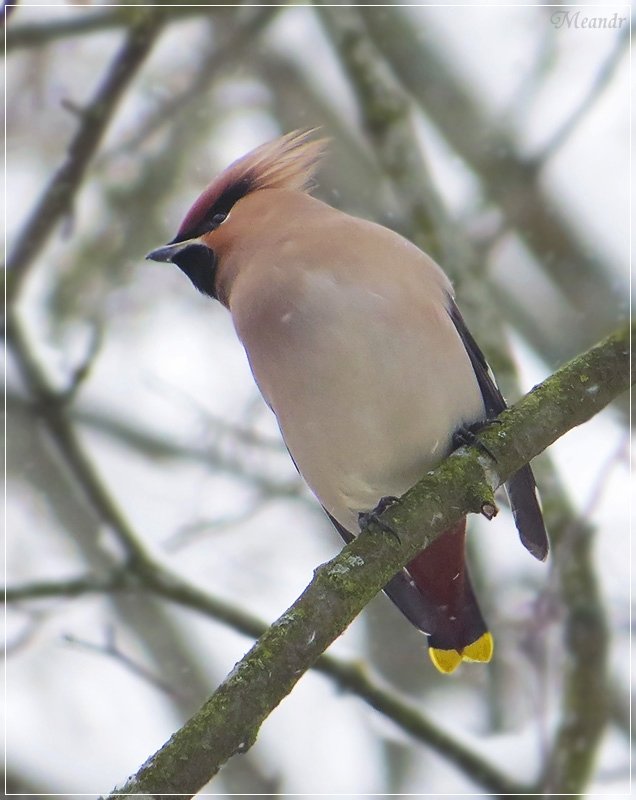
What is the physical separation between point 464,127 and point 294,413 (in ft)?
11.2

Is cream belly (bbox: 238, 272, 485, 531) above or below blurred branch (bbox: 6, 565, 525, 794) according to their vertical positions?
above

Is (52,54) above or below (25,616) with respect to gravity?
above

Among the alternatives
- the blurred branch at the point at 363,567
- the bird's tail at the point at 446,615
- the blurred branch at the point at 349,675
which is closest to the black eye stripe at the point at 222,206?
the blurred branch at the point at 349,675

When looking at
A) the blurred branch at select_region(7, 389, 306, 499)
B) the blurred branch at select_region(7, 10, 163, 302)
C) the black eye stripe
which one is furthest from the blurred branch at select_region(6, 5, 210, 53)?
the blurred branch at select_region(7, 389, 306, 499)

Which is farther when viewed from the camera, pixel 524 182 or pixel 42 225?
pixel 524 182

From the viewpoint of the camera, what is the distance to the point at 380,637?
22.8ft

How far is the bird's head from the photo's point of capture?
4.39 metres

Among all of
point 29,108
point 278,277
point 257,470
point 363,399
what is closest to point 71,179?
point 278,277

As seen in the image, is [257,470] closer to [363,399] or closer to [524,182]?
[524,182]

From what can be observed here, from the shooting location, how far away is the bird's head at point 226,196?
14.4ft

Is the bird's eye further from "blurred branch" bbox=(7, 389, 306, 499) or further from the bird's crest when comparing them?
"blurred branch" bbox=(7, 389, 306, 499)

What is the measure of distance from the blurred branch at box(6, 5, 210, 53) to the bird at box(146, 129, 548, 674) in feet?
3.89

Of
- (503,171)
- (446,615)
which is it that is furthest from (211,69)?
(446,615)

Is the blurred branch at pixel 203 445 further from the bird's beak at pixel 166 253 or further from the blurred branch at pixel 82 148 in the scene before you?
the bird's beak at pixel 166 253
